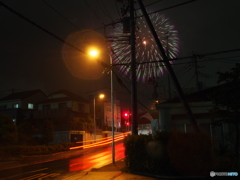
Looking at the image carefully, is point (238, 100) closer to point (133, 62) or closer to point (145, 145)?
point (145, 145)

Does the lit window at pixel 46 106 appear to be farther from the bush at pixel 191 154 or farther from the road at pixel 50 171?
the bush at pixel 191 154

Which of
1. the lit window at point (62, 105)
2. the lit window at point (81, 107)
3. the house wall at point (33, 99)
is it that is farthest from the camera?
the house wall at point (33, 99)

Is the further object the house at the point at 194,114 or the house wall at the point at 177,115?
the house wall at the point at 177,115

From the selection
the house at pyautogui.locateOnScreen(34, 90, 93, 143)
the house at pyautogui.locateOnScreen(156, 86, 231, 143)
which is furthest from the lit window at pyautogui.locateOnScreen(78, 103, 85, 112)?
the house at pyautogui.locateOnScreen(156, 86, 231, 143)

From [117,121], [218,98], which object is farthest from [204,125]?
[117,121]

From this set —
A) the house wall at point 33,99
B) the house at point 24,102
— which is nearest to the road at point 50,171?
the house at point 24,102

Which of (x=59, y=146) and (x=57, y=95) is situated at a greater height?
(x=57, y=95)

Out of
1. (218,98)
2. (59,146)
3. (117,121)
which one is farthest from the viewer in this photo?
(117,121)

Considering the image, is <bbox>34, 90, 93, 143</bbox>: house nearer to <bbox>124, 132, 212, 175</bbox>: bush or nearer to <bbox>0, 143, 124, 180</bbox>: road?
<bbox>0, 143, 124, 180</bbox>: road
